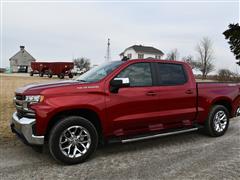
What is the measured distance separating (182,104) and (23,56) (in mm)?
83220

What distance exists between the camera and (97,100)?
491 cm

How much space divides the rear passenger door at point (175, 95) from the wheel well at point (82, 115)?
134 centimetres

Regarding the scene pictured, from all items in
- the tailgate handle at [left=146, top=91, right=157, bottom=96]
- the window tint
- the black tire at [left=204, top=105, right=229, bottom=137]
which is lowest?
the black tire at [left=204, top=105, right=229, bottom=137]

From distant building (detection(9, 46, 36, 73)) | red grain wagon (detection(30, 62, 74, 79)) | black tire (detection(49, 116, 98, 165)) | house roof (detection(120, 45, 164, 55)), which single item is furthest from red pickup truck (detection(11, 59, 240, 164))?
distant building (detection(9, 46, 36, 73))

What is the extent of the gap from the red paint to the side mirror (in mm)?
74

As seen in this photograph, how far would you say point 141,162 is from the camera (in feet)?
15.8

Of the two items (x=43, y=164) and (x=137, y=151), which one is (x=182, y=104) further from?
(x=43, y=164)

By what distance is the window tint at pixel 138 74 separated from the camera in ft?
17.6

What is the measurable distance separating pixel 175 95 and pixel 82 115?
6.80ft

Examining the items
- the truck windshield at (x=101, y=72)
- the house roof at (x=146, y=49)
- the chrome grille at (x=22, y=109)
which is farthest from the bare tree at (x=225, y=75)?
the house roof at (x=146, y=49)

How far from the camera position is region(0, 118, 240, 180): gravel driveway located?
13.9 feet

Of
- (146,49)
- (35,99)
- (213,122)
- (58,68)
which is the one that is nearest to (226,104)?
(213,122)

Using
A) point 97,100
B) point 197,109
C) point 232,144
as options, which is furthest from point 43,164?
point 232,144

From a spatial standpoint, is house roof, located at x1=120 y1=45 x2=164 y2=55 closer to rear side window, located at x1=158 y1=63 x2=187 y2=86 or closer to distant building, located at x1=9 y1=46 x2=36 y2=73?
distant building, located at x1=9 y1=46 x2=36 y2=73
